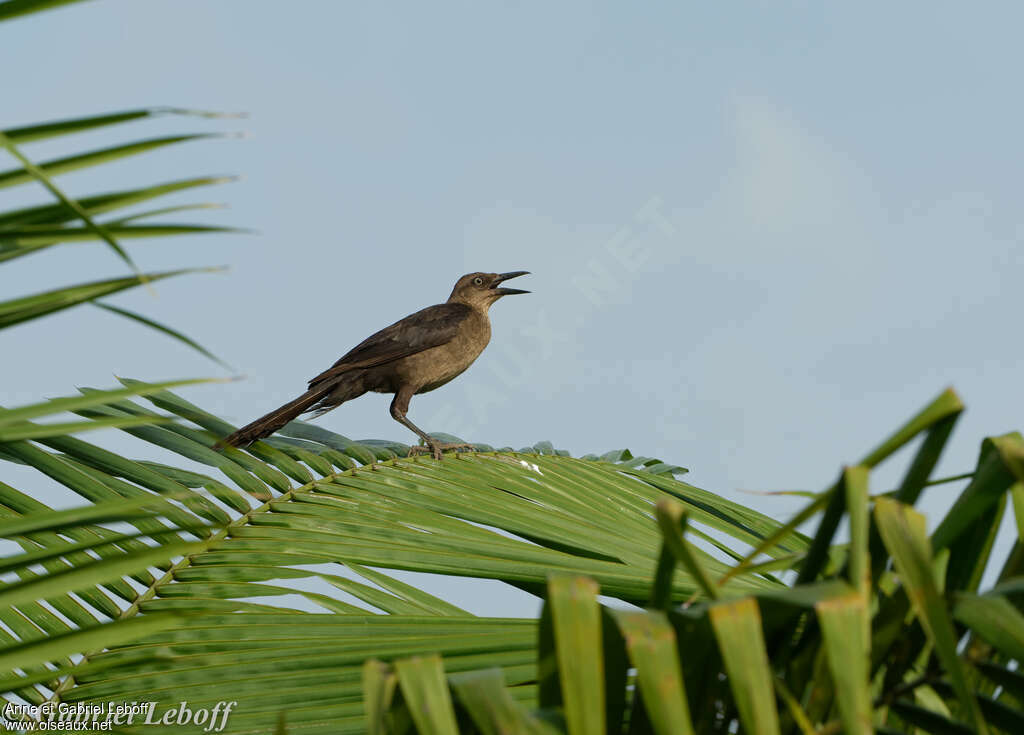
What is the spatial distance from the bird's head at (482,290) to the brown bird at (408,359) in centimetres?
7

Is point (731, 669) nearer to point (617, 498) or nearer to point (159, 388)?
point (159, 388)

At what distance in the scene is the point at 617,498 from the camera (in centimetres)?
307

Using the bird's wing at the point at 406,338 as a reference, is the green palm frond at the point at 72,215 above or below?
below

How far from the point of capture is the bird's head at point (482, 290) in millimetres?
8258

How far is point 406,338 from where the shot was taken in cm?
714

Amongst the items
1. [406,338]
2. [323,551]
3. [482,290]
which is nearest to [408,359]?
[406,338]

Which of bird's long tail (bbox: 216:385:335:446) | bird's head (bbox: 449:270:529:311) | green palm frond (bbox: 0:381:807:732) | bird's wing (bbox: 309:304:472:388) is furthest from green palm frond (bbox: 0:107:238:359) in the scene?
bird's head (bbox: 449:270:529:311)

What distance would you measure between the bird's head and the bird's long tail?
1.96 meters

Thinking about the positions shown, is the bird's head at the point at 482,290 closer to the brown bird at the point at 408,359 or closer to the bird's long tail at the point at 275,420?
the brown bird at the point at 408,359

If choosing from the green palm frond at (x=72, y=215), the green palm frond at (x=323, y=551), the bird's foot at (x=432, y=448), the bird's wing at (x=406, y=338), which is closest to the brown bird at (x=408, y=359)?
the bird's wing at (x=406, y=338)

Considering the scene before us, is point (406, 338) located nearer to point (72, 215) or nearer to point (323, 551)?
point (323, 551)

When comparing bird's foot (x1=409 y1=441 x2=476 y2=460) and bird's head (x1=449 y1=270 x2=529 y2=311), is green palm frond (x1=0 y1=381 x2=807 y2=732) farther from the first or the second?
bird's head (x1=449 y1=270 x2=529 y2=311)

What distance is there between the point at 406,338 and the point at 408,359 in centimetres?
14

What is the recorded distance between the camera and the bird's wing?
681cm
